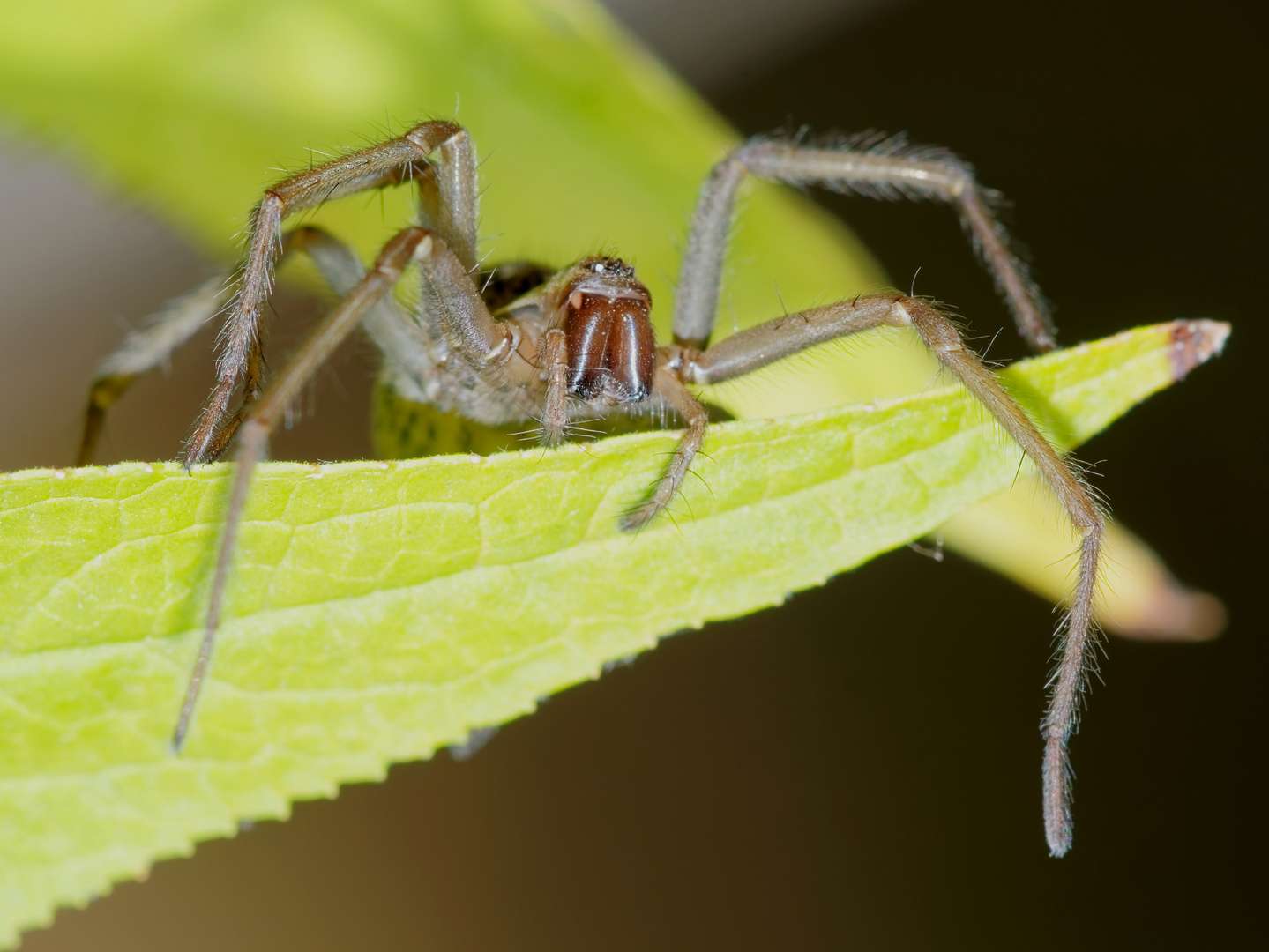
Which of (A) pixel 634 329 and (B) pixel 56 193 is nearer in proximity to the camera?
(A) pixel 634 329

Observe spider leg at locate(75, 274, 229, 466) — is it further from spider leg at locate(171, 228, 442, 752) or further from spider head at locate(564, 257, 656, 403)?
spider head at locate(564, 257, 656, 403)

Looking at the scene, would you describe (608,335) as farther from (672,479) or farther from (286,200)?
(672,479)

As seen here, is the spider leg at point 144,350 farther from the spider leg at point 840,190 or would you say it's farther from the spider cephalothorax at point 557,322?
the spider leg at point 840,190

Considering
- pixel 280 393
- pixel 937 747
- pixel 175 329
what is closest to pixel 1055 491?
pixel 280 393

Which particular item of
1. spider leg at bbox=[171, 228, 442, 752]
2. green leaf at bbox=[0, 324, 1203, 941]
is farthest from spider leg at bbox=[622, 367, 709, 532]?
spider leg at bbox=[171, 228, 442, 752]

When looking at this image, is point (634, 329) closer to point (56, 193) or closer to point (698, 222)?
point (698, 222)

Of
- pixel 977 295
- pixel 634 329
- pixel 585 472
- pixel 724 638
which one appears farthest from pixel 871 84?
pixel 585 472
